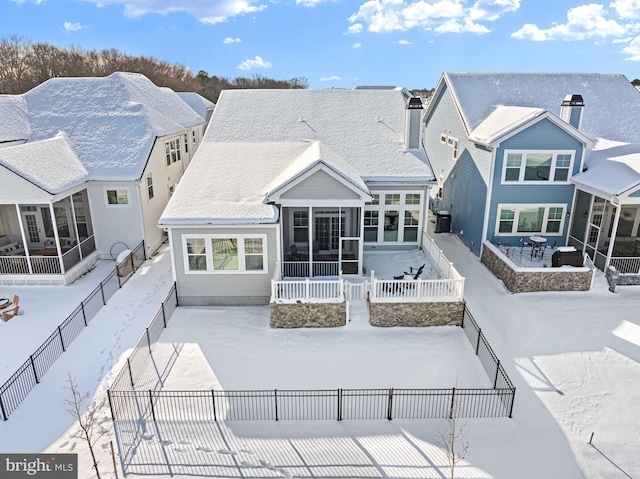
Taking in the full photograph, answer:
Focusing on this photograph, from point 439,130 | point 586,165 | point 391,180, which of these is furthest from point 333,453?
point 439,130

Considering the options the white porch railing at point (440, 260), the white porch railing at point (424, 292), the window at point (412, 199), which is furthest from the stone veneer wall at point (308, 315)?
the window at point (412, 199)

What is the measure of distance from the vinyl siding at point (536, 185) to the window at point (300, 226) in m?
8.44

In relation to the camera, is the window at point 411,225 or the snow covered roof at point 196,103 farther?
the snow covered roof at point 196,103

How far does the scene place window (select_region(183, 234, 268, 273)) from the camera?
15.6 meters

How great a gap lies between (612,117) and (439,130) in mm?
8915

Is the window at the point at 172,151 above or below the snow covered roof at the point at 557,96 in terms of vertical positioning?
below

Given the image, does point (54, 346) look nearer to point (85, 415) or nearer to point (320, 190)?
point (85, 415)

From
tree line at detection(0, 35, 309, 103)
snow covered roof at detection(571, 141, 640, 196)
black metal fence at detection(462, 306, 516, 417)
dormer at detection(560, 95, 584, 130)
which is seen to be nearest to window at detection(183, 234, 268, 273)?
black metal fence at detection(462, 306, 516, 417)

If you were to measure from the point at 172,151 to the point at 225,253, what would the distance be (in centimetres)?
1262

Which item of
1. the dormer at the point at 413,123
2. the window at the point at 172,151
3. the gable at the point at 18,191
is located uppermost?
the dormer at the point at 413,123

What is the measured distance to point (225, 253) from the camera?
1584 centimetres

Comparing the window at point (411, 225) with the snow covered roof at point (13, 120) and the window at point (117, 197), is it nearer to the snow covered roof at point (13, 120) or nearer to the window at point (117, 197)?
the window at point (117, 197)

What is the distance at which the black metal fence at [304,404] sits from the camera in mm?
10852

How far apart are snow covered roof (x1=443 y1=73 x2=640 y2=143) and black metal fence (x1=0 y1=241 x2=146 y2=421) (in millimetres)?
18095
